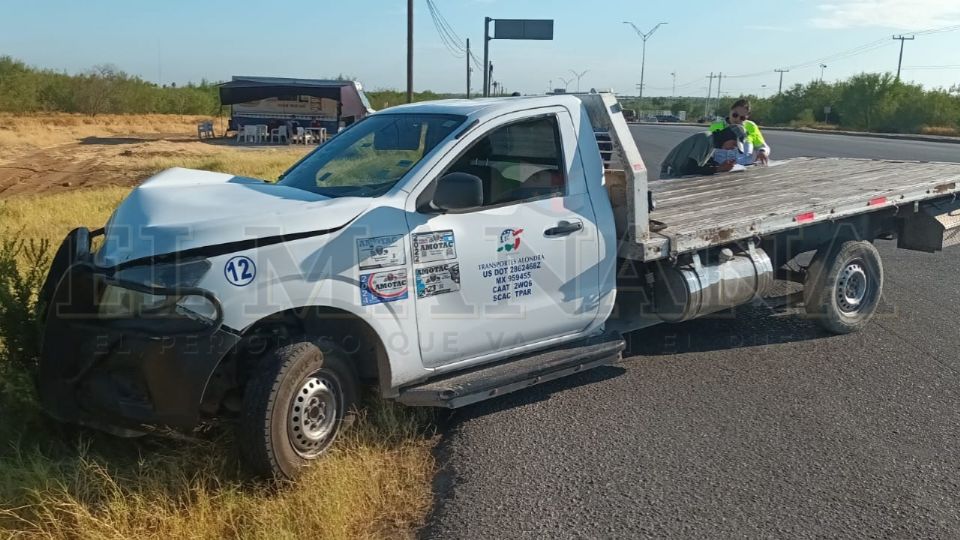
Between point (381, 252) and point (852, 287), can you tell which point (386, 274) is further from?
point (852, 287)

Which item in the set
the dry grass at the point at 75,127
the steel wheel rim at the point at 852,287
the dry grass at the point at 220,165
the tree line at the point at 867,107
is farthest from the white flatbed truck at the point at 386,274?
the tree line at the point at 867,107

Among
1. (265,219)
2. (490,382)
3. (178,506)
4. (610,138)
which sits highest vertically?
(610,138)

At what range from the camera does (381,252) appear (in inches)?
175

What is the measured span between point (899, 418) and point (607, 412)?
6.04 feet

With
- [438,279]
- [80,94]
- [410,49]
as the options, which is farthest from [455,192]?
[80,94]

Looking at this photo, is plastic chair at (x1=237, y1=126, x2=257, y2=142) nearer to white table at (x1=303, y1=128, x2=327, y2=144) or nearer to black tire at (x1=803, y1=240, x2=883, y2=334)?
white table at (x1=303, y1=128, x2=327, y2=144)

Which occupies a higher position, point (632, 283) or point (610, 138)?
point (610, 138)

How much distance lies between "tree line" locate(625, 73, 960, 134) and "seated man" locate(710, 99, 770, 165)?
54.0 metres

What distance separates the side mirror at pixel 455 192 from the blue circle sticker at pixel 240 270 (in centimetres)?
111

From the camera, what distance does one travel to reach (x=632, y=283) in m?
6.22

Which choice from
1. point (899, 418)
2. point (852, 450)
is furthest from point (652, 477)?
point (899, 418)

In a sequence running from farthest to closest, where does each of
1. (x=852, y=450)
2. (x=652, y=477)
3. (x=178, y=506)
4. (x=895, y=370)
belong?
1. (x=895, y=370)
2. (x=852, y=450)
3. (x=652, y=477)
4. (x=178, y=506)

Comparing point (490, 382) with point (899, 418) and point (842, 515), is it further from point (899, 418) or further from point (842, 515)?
point (899, 418)

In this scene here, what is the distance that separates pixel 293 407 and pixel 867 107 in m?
77.1
